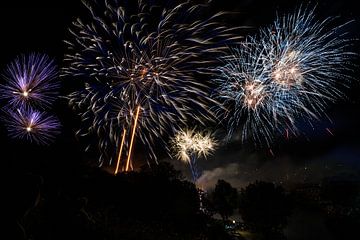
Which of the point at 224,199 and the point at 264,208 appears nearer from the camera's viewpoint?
the point at 264,208

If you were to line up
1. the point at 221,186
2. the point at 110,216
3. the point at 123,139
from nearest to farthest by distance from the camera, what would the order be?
1. the point at 110,216
2. the point at 123,139
3. the point at 221,186

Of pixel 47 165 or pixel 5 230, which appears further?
pixel 47 165

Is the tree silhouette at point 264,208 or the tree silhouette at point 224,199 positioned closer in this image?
the tree silhouette at point 264,208

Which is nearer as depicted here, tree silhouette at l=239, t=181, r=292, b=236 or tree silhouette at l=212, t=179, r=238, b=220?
tree silhouette at l=239, t=181, r=292, b=236

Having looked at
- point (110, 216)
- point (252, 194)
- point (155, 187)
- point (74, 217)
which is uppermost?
point (252, 194)

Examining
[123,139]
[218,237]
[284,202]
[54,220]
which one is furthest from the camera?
[284,202]

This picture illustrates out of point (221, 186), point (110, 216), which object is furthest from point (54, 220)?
point (221, 186)

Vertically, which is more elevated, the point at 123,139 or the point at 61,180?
the point at 123,139

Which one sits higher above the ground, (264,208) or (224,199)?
(224,199)

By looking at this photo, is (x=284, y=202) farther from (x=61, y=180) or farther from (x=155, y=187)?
(x=61, y=180)

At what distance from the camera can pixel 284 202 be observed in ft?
163

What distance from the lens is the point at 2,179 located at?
294 inches

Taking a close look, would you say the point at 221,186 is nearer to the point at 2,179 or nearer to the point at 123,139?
the point at 123,139

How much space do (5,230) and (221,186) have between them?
52.9m
